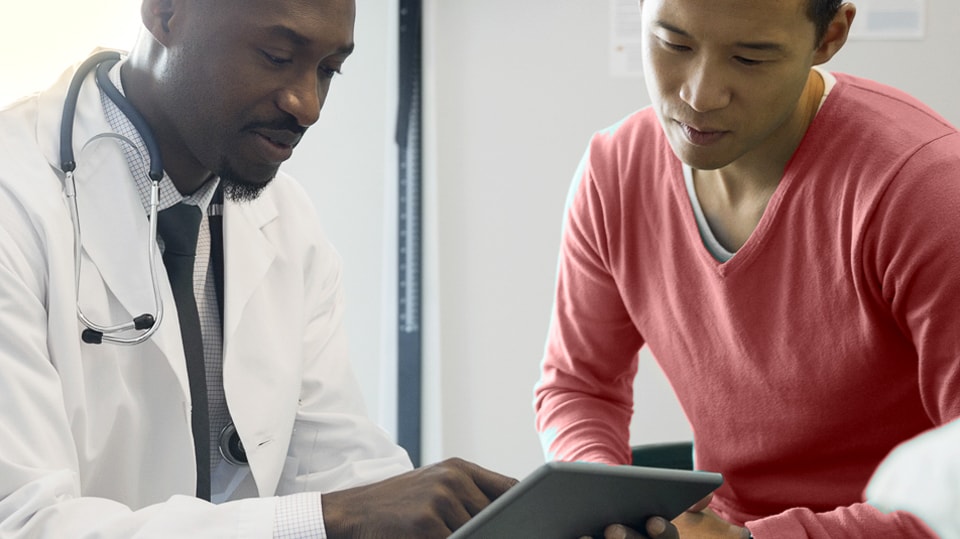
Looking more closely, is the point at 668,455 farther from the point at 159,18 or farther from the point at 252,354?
the point at 159,18

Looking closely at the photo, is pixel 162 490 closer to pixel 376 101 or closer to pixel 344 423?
pixel 344 423

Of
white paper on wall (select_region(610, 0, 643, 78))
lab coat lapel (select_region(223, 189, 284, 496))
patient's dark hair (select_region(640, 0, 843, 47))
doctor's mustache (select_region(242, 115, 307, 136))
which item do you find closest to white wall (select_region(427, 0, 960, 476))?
white paper on wall (select_region(610, 0, 643, 78))

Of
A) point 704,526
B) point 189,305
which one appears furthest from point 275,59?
point 704,526

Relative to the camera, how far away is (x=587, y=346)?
4.49 feet

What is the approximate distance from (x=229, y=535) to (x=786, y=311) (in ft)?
2.18

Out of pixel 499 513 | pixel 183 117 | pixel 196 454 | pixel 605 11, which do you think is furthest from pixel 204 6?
pixel 605 11

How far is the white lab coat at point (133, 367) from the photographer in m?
0.92

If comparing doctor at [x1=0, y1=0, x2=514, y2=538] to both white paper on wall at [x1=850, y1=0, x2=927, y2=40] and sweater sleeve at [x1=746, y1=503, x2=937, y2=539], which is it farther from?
white paper on wall at [x1=850, y1=0, x2=927, y2=40]

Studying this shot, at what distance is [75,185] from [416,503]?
0.53 meters

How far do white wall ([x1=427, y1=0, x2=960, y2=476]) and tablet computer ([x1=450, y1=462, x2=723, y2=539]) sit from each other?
1.29 meters

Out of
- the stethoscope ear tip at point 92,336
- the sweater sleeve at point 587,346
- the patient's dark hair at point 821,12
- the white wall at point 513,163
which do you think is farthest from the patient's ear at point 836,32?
the white wall at point 513,163

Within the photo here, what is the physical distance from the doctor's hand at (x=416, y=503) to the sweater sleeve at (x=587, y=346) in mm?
377

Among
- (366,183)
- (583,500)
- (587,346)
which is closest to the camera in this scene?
(583,500)

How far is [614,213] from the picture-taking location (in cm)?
131
